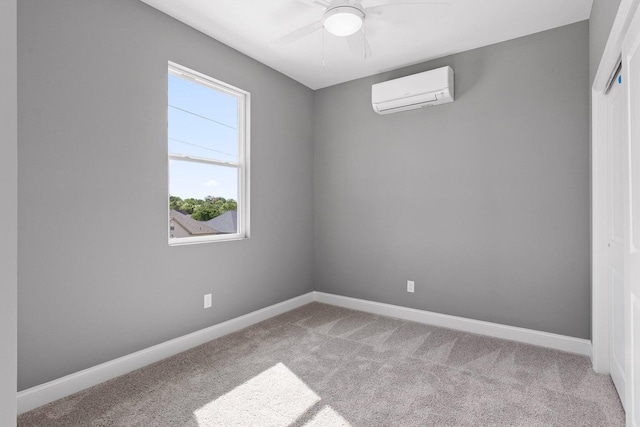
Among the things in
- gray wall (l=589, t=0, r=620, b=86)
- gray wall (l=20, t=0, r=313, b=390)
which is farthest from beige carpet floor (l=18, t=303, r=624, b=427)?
gray wall (l=589, t=0, r=620, b=86)

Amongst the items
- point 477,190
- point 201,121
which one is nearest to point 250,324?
point 201,121

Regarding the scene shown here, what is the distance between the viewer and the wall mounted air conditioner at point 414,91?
10.3 feet

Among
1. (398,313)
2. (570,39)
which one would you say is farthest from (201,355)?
(570,39)

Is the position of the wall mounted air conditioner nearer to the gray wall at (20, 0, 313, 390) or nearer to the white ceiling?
the white ceiling

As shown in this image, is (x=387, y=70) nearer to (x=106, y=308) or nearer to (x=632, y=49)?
(x=632, y=49)

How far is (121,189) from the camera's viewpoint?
2.37 metres

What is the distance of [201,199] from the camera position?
301 centimetres

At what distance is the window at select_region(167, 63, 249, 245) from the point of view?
281 cm

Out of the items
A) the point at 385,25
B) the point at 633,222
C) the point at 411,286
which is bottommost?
the point at 411,286

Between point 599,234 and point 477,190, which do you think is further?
point 477,190

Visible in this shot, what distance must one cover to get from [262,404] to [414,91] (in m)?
2.92

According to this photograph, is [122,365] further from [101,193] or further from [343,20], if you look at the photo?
[343,20]

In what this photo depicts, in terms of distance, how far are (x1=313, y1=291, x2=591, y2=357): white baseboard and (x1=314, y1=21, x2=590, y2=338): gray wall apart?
61 mm

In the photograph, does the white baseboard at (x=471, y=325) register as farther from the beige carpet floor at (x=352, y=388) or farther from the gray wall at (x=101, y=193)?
the gray wall at (x=101, y=193)
